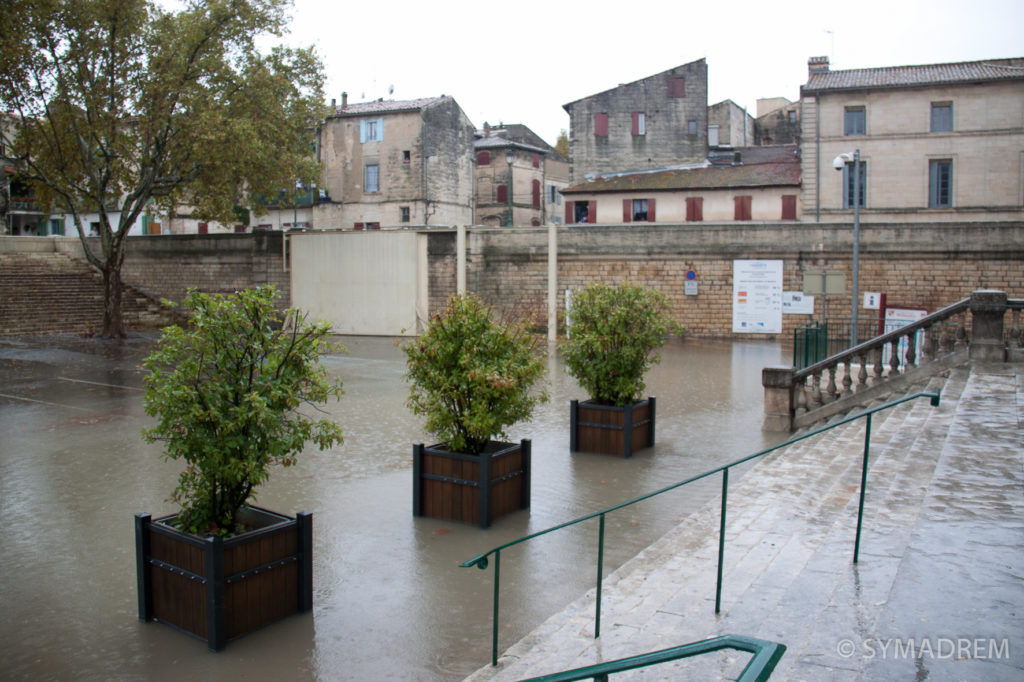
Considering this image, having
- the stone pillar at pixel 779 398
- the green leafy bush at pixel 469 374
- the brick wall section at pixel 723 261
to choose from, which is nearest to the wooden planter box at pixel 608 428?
the stone pillar at pixel 779 398

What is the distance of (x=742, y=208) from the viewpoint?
1342 inches

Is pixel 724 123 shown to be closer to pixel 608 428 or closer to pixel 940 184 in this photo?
pixel 940 184

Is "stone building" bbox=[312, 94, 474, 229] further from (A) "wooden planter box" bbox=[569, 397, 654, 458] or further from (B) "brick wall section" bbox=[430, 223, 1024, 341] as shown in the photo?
(A) "wooden planter box" bbox=[569, 397, 654, 458]

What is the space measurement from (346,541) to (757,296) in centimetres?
2157

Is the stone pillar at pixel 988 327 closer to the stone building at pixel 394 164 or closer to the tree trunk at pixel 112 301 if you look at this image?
the tree trunk at pixel 112 301

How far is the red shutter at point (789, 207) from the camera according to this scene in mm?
33562

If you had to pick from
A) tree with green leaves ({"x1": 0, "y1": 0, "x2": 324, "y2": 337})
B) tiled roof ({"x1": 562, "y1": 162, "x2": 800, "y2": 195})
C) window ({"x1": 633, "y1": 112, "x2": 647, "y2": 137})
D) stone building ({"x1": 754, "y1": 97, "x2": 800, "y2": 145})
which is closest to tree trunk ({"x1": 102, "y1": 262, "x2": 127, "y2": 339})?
tree with green leaves ({"x1": 0, "y1": 0, "x2": 324, "y2": 337})

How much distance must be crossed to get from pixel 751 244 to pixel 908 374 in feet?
→ 48.9

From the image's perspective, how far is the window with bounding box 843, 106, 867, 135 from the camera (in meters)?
33.4

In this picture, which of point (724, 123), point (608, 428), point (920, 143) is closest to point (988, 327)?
point (608, 428)

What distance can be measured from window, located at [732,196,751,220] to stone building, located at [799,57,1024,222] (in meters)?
2.22

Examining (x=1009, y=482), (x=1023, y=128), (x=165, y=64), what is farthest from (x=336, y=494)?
(x=1023, y=128)

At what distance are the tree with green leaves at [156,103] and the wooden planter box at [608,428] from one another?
54.4ft

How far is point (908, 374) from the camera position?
12.4 meters
